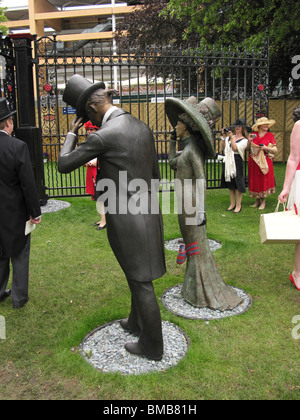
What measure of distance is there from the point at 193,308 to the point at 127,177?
1941 millimetres

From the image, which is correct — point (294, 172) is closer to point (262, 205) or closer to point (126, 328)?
point (126, 328)

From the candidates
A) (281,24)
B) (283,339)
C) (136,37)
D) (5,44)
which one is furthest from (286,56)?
(283,339)

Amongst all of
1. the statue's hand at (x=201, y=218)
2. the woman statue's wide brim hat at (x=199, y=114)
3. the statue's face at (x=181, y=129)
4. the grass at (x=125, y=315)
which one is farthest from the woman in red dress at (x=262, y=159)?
the statue's hand at (x=201, y=218)

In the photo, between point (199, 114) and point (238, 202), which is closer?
point (199, 114)

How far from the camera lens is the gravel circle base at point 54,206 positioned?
8.57 metres

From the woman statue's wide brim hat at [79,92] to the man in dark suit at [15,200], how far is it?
4.08ft

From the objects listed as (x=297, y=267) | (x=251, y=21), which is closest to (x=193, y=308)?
(x=297, y=267)

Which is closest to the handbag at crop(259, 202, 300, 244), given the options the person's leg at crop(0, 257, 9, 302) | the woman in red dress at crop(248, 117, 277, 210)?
the person's leg at crop(0, 257, 9, 302)

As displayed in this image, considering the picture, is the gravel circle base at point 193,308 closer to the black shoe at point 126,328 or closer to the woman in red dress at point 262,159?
the black shoe at point 126,328

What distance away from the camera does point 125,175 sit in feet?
9.04

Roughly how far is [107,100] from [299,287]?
3101 mm

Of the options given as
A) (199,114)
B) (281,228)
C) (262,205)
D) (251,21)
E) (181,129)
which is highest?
(251,21)

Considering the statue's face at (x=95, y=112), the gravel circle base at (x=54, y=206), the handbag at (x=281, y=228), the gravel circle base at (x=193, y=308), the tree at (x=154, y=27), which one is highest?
the tree at (x=154, y=27)

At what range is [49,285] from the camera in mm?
4746
